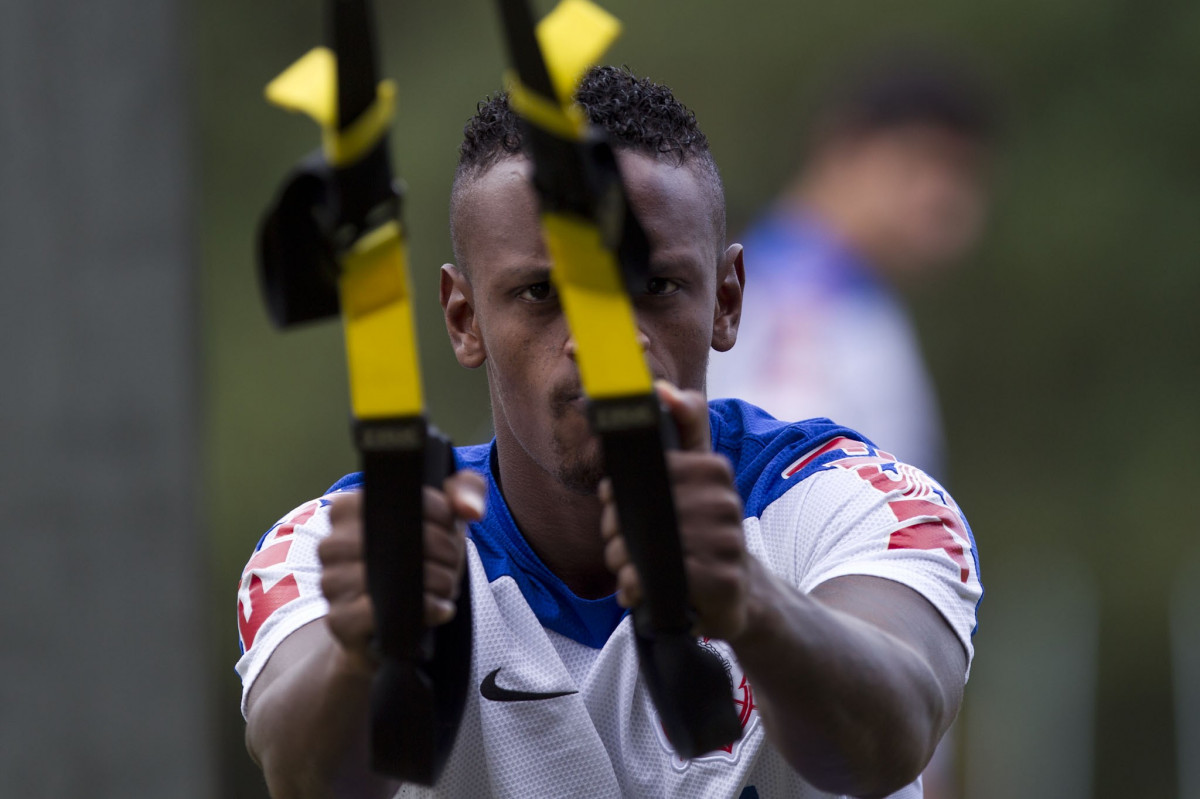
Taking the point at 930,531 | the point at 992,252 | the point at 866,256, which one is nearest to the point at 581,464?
the point at 930,531

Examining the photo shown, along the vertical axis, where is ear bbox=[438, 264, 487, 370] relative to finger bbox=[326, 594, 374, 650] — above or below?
above

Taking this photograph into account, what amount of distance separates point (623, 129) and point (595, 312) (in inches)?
42.7

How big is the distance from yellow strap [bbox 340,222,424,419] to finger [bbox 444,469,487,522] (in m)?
0.13

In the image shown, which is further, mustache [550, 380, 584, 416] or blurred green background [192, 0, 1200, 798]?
blurred green background [192, 0, 1200, 798]

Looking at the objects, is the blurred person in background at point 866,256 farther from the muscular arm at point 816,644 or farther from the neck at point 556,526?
the muscular arm at point 816,644

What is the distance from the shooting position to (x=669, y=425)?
1.77 m

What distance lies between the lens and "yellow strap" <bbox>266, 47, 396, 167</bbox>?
1.71 m

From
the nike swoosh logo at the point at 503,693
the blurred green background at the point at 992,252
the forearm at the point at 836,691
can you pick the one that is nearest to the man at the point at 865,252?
the nike swoosh logo at the point at 503,693

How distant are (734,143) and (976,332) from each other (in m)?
2.23

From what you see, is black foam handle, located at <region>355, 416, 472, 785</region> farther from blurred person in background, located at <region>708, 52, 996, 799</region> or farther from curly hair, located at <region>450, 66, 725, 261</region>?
blurred person in background, located at <region>708, 52, 996, 799</region>

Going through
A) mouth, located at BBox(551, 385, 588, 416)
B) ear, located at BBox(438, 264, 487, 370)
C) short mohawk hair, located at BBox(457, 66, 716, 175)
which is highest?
short mohawk hair, located at BBox(457, 66, 716, 175)

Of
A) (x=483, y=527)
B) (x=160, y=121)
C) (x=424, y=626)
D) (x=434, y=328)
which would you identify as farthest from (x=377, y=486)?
(x=434, y=328)

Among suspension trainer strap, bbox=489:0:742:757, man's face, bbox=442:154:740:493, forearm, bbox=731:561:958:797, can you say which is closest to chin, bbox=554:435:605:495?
man's face, bbox=442:154:740:493

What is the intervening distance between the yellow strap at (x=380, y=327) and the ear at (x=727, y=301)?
1281mm
